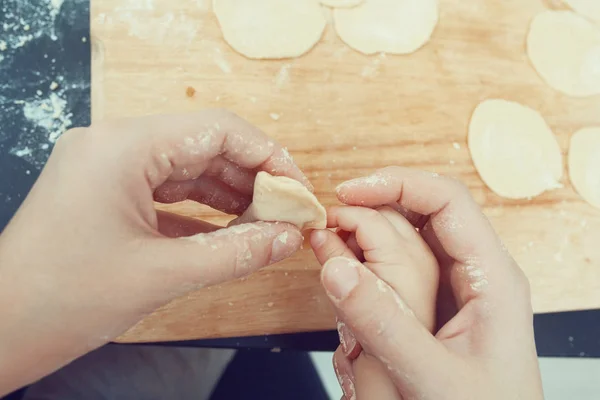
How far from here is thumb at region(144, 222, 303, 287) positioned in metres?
0.61

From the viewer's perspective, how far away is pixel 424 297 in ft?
2.56

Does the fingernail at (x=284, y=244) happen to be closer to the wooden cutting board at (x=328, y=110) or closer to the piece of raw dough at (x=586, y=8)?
the wooden cutting board at (x=328, y=110)

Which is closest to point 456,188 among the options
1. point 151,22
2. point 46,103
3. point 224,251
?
point 224,251

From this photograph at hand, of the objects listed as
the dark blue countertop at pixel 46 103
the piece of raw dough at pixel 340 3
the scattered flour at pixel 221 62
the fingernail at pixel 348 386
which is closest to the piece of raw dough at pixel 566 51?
the piece of raw dough at pixel 340 3

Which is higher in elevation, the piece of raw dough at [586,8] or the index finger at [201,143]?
the index finger at [201,143]

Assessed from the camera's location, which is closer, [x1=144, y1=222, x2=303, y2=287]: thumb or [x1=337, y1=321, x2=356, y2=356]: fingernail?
[x1=144, y1=222, x2=303, y2=287]: thumb

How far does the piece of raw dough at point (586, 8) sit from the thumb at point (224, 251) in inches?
35.7

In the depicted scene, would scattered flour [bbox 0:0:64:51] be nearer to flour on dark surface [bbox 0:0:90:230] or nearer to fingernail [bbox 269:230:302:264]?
flour on dark surface [bbox 0:0:90:230]

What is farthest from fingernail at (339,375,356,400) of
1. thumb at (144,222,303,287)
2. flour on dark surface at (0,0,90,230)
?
flour on dark surface at (0,0,90,230)

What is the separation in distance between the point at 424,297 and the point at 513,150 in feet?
1.53

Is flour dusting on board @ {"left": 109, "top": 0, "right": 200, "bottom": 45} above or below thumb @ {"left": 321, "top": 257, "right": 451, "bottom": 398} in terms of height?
above

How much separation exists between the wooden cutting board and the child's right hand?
0.55 ft

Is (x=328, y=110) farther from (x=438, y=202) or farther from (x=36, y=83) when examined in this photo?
(x=36, y=83)

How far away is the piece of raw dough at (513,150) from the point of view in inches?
41.2
